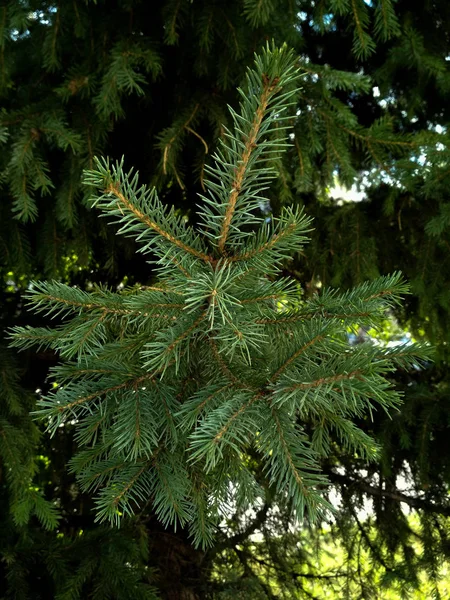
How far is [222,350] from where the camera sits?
3.14 feet

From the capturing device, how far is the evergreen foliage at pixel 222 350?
909 mm

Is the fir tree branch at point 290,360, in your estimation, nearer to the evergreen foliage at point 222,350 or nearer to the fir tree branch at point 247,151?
the evergreen foliage at point 222,350

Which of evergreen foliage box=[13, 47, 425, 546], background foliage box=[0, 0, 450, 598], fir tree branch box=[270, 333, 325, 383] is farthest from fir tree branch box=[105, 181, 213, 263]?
background foliage box=[0, 0, 450, 598]

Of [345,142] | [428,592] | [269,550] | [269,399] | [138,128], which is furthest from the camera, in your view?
[269,550]

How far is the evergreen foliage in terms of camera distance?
35.8 inches

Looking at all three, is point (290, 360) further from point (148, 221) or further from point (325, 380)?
point (148, 221)

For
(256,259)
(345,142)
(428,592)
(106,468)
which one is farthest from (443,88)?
(428,592)

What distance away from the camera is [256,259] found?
1010 millimetres

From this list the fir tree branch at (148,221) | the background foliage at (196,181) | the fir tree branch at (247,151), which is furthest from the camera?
the background foliage at (196,181)

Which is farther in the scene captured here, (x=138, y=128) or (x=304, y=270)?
(x=304, y=270)

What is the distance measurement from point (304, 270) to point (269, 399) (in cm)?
217

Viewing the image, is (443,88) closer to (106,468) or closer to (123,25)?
(123,25)

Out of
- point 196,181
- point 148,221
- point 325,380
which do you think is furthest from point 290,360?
point 196,181

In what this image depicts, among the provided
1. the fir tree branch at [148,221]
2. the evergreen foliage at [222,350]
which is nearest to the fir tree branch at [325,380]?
the evergreen foliage at [222,350]
